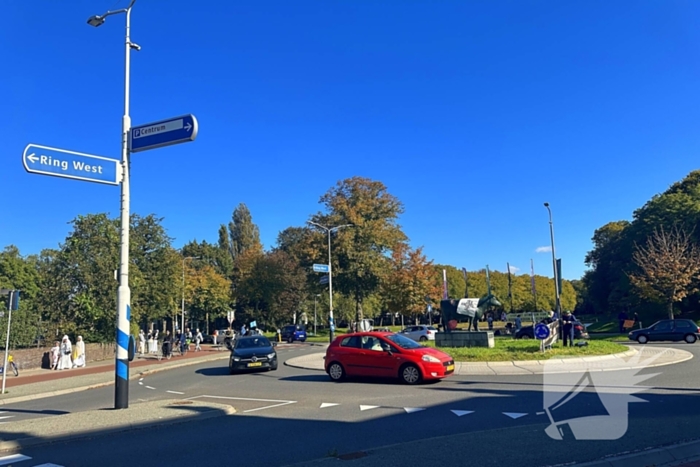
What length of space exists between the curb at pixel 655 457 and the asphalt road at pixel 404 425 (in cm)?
33

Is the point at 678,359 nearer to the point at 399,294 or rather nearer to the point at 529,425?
the point at 529,425

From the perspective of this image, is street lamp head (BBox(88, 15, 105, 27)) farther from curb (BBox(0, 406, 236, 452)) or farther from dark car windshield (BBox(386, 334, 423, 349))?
dark car windshield (BBox(386, 334, 423, 349))

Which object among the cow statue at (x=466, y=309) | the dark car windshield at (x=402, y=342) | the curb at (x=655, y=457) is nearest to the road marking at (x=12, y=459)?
the curb at (x=655, y=457)

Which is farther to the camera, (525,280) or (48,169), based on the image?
(525,280)

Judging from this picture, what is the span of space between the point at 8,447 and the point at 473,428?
24.7 feet

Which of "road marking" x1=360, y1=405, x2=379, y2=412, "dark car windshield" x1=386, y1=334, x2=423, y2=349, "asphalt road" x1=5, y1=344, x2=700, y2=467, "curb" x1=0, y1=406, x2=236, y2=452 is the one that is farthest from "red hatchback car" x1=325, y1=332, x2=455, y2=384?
"curb" x1=0, y1=406, x2=236, y2=452

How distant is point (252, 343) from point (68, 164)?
42.5ft

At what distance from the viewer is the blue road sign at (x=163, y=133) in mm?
11250

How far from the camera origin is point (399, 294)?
5522 cm

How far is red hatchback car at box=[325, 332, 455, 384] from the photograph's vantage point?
15.0m

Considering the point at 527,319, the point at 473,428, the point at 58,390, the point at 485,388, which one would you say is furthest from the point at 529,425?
the point at 527,319

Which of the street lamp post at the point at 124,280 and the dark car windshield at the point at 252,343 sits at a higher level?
the street lamp post at the point at 124,280

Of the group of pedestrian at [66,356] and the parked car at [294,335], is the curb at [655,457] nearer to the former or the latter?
the group of pedestrian at [66,356]

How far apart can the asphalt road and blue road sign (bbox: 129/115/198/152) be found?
575cm
